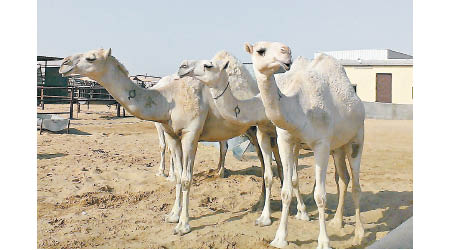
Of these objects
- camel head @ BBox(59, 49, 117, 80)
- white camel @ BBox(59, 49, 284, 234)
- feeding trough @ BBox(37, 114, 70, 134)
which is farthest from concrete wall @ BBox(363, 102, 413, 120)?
camel head @ BBox(59, 49, 117, 80)

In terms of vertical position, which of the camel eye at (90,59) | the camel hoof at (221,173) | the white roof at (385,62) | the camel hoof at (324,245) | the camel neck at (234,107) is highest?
the white roof at (385,62)

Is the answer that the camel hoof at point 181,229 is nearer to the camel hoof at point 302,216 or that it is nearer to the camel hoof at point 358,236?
the camel hoof at point 302,216

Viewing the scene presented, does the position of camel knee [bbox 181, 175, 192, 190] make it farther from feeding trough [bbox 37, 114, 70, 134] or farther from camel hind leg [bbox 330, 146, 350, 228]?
feeding trough [bbox 37, 114, 70, 134]

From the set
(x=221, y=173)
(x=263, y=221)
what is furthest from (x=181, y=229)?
(x=221, y=173)

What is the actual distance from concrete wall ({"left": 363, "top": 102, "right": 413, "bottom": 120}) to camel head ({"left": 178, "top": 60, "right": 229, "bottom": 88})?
678 inches

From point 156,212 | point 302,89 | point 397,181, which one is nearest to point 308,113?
point 302,89

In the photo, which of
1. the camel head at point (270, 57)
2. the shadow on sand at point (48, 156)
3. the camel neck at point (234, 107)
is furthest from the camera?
the shadow on sand at point (48, 156)

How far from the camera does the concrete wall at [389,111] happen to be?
1950cm

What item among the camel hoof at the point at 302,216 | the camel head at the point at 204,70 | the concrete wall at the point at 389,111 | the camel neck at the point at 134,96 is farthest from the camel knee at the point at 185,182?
the concrete wall at the point at 389,111

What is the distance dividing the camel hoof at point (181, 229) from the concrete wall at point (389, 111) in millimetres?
16974

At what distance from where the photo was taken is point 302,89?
4.37 metres

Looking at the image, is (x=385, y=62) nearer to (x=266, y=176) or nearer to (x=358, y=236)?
Result: (x=266, y=176)

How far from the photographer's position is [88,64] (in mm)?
4750

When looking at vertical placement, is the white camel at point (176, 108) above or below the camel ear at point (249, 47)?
below
